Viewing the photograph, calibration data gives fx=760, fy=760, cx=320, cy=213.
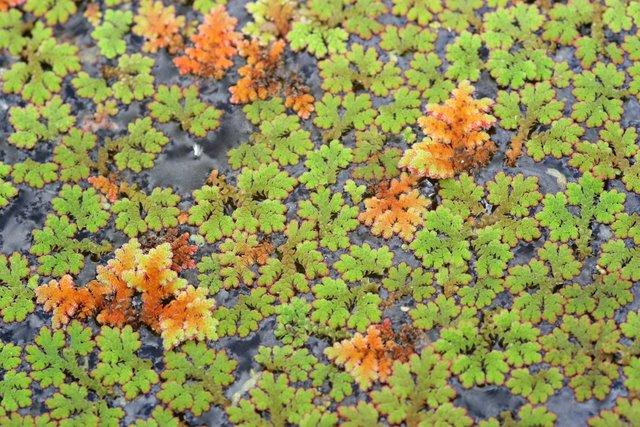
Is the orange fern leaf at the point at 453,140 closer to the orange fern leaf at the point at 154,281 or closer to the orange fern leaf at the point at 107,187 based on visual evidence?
the orange fern leaf at the point at 154,281

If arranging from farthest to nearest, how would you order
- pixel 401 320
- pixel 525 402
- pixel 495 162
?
pixel 495 162, pixel 401 320, pixel 525 402

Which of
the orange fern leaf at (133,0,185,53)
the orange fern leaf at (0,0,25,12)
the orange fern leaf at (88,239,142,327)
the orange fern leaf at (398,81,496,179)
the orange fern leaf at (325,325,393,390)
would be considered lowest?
the orange fern leaf at (325,325,393,390)

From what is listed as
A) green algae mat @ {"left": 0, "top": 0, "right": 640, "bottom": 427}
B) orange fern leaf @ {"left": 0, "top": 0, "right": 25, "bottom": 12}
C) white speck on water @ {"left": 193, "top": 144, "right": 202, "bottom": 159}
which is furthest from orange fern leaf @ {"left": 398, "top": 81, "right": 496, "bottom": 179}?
orange fern leaf @ {"left": 0, "top": 0, "right": 25, "bottom": 12}

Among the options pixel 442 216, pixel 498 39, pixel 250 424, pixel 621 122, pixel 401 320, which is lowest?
pixel 250 424

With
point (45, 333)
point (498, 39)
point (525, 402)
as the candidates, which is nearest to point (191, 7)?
point (498, 39)

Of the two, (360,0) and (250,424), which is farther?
(360,0)

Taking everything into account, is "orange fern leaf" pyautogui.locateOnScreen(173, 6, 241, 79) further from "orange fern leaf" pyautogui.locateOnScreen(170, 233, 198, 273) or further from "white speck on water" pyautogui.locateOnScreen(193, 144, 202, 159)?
"orange fern leaf" pyautogui.locateOnScreen(170, 233, 198, 273)

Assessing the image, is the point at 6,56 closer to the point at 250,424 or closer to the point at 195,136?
the point at 195,136
